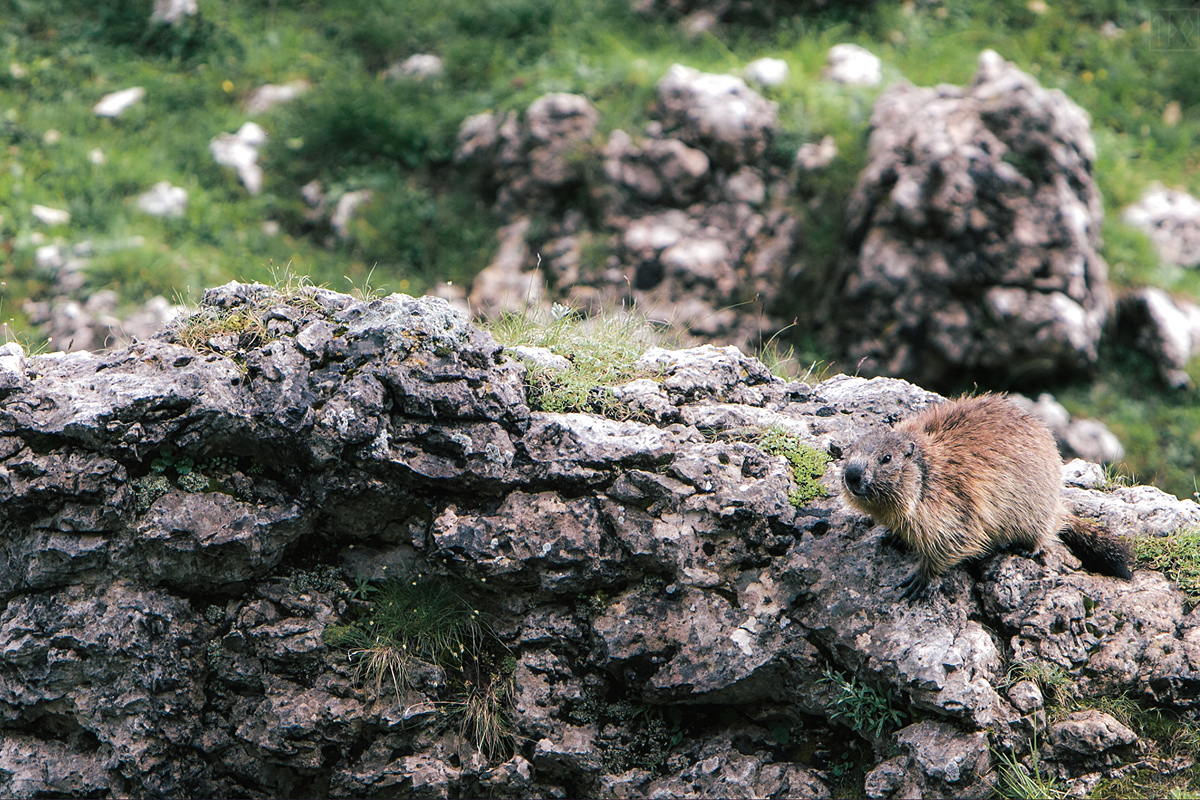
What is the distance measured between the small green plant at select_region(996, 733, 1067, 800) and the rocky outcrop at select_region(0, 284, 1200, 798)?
0.76 ft

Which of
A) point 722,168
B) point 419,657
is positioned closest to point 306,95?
point 722,168

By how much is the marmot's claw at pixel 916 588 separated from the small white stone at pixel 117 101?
12449mm

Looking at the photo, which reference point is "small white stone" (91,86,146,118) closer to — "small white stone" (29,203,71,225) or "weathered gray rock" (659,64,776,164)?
"small white stone" (29,203,71,225)

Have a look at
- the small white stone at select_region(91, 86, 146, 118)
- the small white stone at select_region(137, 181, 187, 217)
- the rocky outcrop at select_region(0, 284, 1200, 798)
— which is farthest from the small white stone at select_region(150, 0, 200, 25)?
the rocky outcrop at select_region(0, 284, 1200, 798)

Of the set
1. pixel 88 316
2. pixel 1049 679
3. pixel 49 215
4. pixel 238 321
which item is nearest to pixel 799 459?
pixel 1049 679

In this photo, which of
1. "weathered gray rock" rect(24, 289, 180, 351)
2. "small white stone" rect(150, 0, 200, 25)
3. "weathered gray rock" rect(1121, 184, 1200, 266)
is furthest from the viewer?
"small white stone" rect(150, 0, 200, 25)

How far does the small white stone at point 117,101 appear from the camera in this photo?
1260 centimetres

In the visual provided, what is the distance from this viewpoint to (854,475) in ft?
15.0

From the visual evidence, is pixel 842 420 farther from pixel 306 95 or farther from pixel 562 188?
pixel 306 95

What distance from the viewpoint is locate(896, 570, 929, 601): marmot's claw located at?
15.3 feet

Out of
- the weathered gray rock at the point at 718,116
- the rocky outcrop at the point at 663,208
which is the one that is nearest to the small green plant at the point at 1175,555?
the rocky outcrop at the point at 663,208

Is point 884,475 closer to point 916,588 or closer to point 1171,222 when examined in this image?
point 916,588

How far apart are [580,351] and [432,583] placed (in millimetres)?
1754

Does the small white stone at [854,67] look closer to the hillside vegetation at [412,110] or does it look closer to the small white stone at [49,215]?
the hillside vegetation at [412,110]
